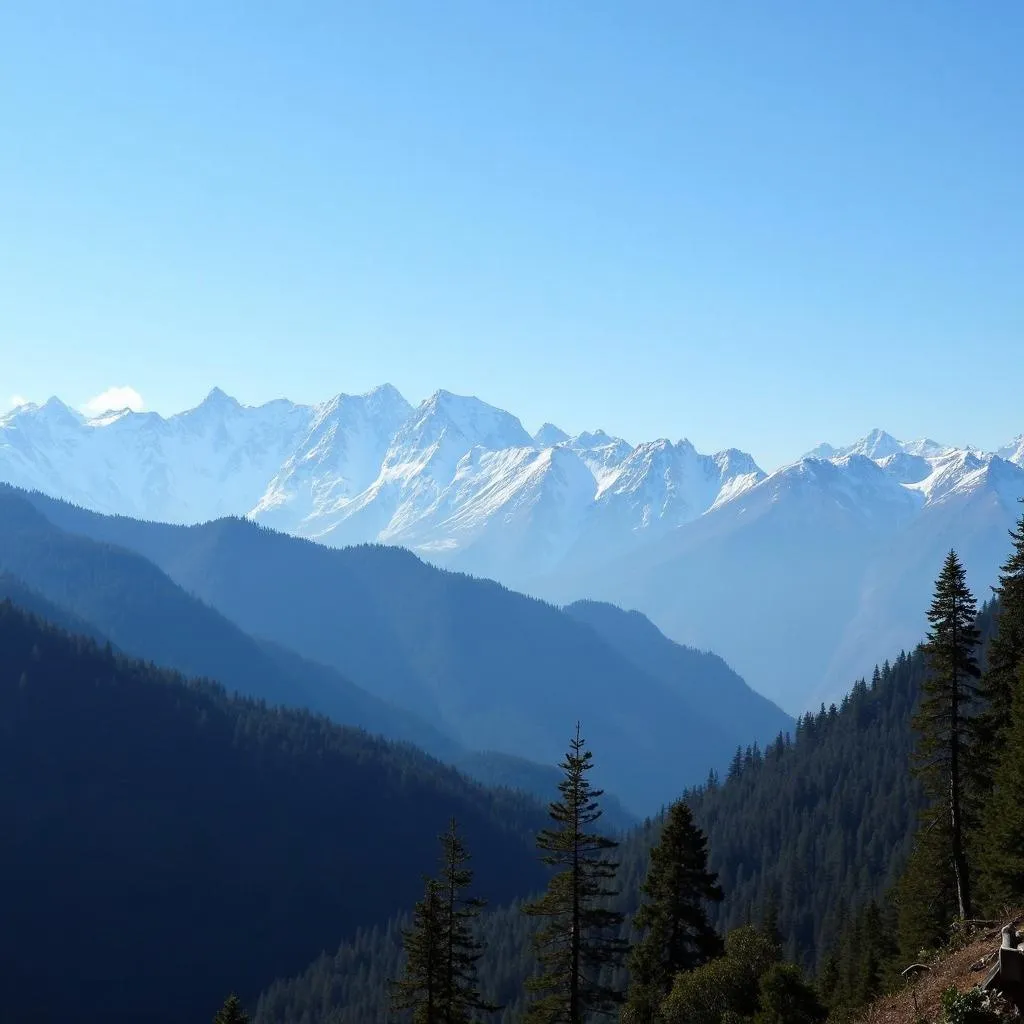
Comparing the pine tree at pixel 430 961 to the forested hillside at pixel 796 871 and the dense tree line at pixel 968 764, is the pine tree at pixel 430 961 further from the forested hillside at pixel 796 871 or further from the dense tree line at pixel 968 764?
the forested hillside at pixel 796 871

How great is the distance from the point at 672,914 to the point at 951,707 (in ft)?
46.6

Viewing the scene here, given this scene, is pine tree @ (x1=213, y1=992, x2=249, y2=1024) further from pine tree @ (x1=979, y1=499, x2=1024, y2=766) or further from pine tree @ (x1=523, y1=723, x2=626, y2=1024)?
pine tree @ (x1=979, y1=499, x2=1024, y2=766)

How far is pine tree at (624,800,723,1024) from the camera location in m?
45.1

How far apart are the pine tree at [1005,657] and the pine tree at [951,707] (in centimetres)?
203

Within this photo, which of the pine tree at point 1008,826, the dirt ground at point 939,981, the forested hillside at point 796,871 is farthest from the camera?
the forested hillside at point 796,871

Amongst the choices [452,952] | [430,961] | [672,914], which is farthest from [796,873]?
[430,961]

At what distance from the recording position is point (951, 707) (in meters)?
45.0

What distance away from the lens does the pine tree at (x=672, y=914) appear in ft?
148

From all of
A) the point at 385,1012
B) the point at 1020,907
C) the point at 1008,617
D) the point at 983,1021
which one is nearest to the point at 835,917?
the point at 385,1012

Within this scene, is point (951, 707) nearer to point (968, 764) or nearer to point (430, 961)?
point (968, 764)

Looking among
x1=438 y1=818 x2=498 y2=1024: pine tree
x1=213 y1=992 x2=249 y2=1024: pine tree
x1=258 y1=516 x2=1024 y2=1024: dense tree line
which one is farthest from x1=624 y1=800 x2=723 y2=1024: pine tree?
x1=258 y1=516 x2=1024 y2=1024: dense tree line

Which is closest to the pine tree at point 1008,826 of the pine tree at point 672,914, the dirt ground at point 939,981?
the dirt ground at point 939,981

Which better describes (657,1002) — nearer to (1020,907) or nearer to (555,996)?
(555,996)

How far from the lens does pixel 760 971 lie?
43500 millimetres
